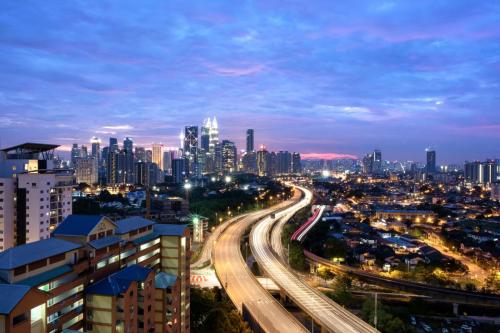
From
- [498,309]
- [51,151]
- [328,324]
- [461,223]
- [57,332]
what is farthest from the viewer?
[461,223]

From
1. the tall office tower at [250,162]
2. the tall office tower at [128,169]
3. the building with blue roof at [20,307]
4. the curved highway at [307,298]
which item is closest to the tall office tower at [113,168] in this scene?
the tall office tower at [128,169]

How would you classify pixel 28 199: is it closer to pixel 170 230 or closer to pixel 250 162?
pixel 170 230

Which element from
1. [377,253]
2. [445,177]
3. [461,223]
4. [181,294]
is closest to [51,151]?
[181,294]

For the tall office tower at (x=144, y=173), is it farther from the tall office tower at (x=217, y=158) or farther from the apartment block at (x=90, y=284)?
the apartment block at (x=90, y=284)

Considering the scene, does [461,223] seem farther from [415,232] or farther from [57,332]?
[57,332]

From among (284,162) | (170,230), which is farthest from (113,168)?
(284,162)

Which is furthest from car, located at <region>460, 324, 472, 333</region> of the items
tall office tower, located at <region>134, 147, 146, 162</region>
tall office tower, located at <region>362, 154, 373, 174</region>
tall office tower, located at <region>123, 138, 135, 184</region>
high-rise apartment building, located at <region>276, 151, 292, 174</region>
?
tall office tower, located at <region>362, 154, 373, 174</region>

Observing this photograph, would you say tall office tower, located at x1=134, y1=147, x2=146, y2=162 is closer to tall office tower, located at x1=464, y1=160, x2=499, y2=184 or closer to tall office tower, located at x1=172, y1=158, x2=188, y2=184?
tall office tower, located at x1=172, y1=158, x2=188, y2=184
